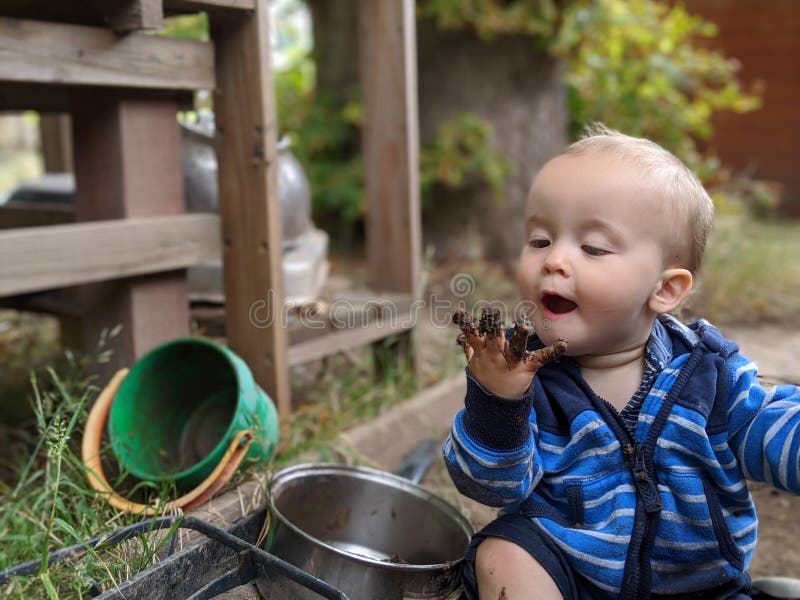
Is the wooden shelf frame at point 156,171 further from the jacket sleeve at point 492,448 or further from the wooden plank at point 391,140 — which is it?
the jacket sleeve at point 492,448

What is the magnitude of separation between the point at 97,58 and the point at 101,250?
1.65ft

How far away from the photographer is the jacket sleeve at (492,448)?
1.34 meters

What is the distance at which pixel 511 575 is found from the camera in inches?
56.5

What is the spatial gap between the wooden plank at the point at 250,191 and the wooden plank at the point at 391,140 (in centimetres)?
77

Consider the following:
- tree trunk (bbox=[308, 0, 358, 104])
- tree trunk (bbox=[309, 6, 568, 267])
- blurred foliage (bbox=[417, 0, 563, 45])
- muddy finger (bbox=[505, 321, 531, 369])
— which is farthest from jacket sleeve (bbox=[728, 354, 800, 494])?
tree trunk (bbox=[308, 0, 358, 104])

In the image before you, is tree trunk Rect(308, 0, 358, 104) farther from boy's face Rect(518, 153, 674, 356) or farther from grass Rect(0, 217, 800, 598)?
boy's face Rect(518, 153, 674, 356)

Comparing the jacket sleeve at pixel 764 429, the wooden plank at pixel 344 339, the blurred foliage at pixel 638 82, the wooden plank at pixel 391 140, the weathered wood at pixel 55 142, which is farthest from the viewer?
the blurred foliage at pixel 638 82

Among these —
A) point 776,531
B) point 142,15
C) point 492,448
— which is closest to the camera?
point 492,448

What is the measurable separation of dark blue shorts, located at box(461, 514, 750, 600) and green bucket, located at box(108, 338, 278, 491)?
2.43 ft

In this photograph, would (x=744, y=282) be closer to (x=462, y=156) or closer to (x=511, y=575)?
(x=462, y=156)

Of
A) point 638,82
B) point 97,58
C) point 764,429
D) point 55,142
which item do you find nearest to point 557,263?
point 764,429

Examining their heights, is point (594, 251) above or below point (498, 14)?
below

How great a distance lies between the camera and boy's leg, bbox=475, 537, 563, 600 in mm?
1414

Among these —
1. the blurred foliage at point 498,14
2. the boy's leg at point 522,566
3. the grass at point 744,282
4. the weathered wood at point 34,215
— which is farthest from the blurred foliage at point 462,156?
the boy's leg at point 522,566
